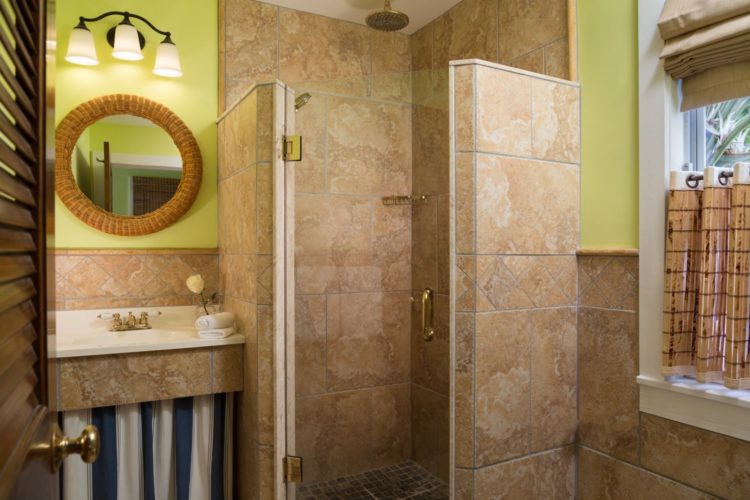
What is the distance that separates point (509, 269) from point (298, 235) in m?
0.82

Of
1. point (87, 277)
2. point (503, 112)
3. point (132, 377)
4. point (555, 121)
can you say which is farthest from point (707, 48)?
point (87, 277)

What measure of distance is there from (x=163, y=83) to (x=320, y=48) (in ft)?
2.92

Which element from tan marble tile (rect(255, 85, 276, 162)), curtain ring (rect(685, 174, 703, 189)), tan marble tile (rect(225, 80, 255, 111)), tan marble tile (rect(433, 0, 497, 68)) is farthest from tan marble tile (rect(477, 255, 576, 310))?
tan marble tile (rect(225, 80, 255, 111))

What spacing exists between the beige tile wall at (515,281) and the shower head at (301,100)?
0.61 m

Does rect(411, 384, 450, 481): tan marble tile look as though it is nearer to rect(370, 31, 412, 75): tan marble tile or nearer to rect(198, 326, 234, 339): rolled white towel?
rect(198, 326, 234, 339): rolled white towel

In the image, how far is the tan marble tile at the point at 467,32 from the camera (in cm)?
258

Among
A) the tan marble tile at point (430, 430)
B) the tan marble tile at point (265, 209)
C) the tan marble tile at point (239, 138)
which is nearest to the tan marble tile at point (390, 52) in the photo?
the tan marble tile at point (239, 138)

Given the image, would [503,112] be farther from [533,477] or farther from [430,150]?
[533,477]

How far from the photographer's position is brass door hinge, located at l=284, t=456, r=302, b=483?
1.99 meters

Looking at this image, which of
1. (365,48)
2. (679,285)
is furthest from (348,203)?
(365,48)

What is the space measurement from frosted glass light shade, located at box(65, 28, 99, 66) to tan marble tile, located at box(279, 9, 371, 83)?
3.04 feet

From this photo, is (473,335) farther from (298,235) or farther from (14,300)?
(14,300)

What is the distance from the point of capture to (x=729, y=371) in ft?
5.06

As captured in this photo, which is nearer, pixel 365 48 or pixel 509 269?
pixel 509 269
